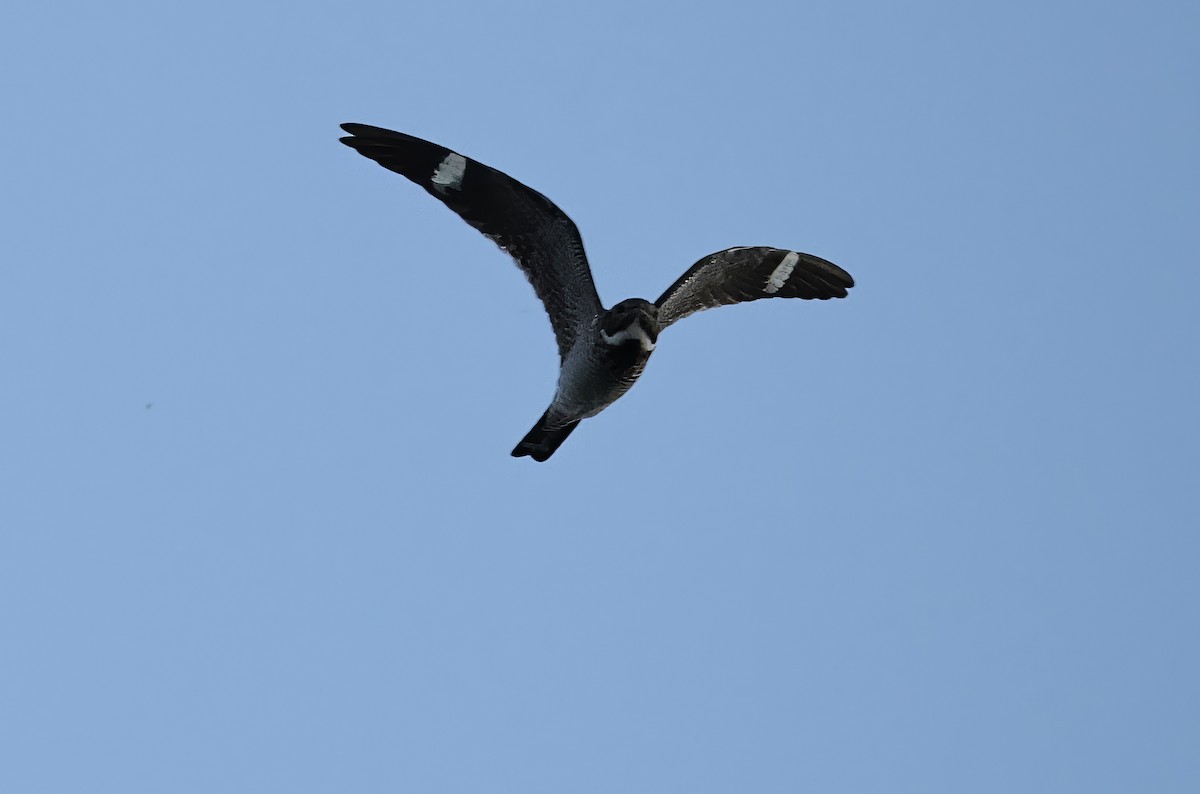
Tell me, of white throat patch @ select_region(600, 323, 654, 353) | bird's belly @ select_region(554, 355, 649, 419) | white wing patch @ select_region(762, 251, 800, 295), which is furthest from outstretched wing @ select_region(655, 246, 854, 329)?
white throat patch @ select_region(600, 323, 654, 353)

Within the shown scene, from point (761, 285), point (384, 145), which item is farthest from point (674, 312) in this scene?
point (384, 145)

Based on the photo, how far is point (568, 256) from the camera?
13.5 metres

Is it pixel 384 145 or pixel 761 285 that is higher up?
pixel 761 285

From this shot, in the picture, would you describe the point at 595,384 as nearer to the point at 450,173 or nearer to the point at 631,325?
the point at 631,325

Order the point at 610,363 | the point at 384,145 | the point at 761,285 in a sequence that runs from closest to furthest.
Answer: the point at 610,363 → the point at 384,145 → the point at 761,285

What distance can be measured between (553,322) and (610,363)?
46.6 inches

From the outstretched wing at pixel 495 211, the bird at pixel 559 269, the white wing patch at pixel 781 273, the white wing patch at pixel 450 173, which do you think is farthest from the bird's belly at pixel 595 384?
the white wing patch at pixel 781 273

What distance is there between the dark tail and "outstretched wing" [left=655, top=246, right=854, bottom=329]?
1.42 metres

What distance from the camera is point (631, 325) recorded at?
12.6 meters

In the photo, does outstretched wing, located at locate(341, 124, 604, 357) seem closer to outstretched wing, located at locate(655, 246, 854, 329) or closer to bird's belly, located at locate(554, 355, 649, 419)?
bird's belly, located at locate(554, 355, 649, 419)

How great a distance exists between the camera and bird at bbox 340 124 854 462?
42.4ft

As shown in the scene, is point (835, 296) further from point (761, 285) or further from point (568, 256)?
point (568, 256)

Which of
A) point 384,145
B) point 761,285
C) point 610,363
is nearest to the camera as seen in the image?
point 610,363

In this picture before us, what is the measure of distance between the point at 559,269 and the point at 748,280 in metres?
2.10
